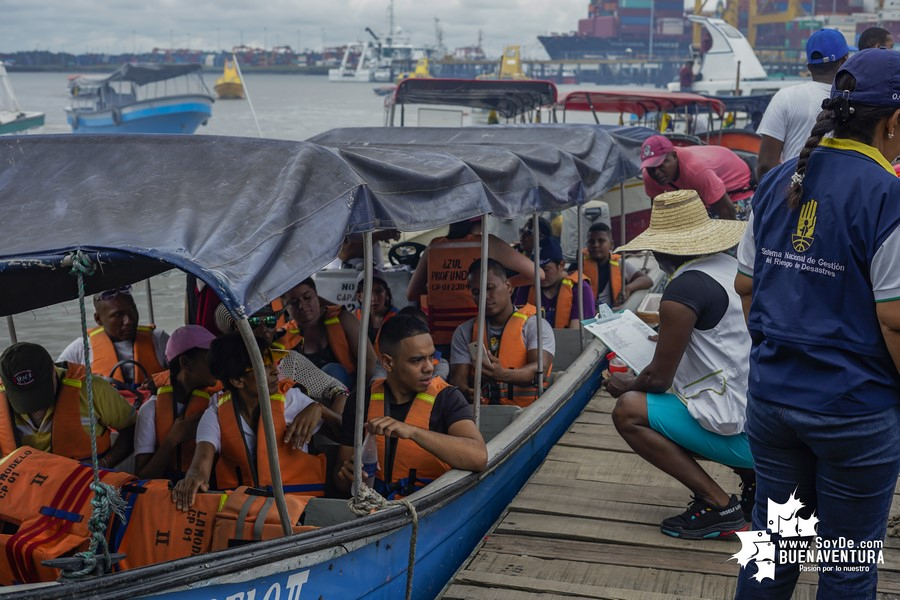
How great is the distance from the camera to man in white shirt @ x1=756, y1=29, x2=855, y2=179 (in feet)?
18.2

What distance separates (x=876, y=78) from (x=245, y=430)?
263cm

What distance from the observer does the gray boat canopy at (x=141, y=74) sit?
4522cm

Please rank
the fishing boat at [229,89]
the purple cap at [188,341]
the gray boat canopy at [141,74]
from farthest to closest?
1. the fishing boat at [229,89]
2. the gray boat canopy at [141,74]
3. the purple cap at [188,341]

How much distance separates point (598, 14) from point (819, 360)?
12430 cm

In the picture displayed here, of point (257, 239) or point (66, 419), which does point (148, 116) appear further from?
point (257, 239)

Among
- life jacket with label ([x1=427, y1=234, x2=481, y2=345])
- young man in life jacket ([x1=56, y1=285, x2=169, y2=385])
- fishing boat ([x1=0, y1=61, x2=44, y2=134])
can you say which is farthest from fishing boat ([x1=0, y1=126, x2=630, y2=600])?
fishing boat ([x1=0, y1=61, x2=44, y2=134])

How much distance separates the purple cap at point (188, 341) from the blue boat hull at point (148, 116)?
43.7m

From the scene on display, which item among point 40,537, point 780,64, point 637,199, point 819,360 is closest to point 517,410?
point 40,537

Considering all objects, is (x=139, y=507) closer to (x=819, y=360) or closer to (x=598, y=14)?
(x=819, y=360)

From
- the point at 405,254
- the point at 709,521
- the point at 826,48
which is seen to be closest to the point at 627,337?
the point at 709,521

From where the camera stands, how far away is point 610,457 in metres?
5.54

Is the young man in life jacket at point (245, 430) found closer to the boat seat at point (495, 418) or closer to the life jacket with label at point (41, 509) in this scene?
the life jacket with label at point (41, 509)

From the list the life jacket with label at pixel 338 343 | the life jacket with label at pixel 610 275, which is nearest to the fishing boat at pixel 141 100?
the life jacket with label at pixel 610 275

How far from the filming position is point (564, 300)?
7145mm
